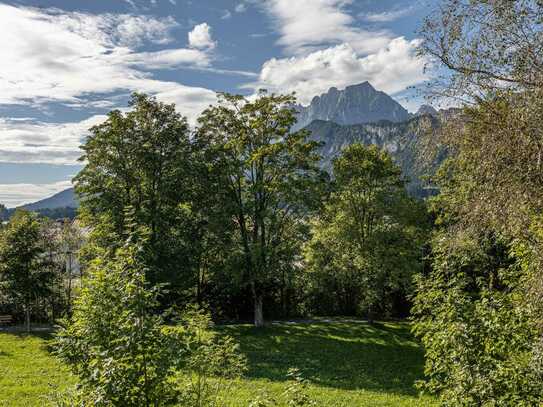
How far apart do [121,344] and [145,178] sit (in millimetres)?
22122

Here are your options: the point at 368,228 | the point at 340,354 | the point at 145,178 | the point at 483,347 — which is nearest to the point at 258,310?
the point at 340,354

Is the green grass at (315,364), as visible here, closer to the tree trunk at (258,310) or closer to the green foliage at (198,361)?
the tree trunk at (258,310)

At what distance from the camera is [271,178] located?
29.2m

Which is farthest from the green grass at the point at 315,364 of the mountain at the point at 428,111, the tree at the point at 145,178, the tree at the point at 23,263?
the mountain at the point at 428,111

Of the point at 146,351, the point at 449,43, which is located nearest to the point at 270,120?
the point at 449,43

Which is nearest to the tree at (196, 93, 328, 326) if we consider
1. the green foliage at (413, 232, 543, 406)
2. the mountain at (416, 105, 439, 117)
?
the mountain at (416, 105, 439, 117)

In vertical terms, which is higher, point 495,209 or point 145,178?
point 145,178

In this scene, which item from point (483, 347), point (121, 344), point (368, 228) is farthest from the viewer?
point (368, 228)

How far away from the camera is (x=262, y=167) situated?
2883 centimetres

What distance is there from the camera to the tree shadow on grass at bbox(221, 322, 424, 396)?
18.7 m

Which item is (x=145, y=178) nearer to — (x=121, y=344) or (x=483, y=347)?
(x=121, y=344)

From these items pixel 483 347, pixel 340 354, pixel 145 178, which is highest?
pixel 145 178

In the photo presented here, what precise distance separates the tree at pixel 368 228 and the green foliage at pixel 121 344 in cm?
2211

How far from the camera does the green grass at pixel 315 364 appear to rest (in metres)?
15.0
